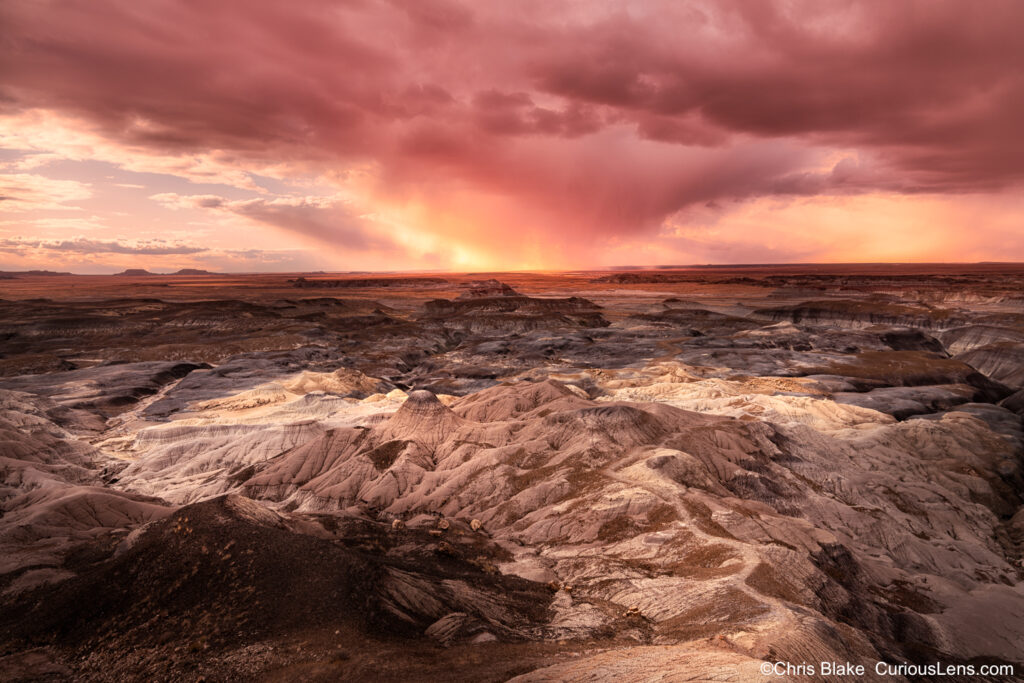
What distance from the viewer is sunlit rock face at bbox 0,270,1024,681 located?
15367 mm

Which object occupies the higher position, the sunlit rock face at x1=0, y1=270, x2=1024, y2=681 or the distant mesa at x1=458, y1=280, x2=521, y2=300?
the distant mesa at x1=458, y1=280, x2=521, y2=300

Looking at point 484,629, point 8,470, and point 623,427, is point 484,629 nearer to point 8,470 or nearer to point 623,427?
point 623,427

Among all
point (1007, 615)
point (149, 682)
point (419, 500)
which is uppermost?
point (149, 682)

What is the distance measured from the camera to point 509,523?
85.9 ft

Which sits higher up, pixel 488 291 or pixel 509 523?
pixel 488 291

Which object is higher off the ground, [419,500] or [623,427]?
[623,427]

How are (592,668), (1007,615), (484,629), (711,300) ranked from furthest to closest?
(711,300) < (1007,615) < (484,629) < (592,668)

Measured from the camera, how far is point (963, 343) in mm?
77750

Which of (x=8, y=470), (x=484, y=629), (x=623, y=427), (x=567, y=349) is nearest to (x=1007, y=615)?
(x=623, y=427)

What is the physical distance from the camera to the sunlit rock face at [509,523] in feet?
50.4

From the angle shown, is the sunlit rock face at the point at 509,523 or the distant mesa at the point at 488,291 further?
the distant mesa at the point at 488,291

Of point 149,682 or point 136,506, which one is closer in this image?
point 149,682

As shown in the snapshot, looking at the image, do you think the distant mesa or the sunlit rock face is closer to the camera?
the sunlit rock face

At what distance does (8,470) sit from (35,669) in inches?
787
